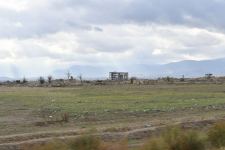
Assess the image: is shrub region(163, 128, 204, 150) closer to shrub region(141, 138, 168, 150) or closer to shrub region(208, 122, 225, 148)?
shrub region(141, 138, 168, 150)

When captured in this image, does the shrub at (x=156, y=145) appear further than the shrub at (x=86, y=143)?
No

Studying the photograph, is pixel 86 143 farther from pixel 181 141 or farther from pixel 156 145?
pixel 181 141

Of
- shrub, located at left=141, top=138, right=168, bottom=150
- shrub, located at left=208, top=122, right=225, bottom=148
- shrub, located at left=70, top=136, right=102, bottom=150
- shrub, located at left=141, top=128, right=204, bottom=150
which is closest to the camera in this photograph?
shrub, located at left=141, top=138, right=168, bottom=150

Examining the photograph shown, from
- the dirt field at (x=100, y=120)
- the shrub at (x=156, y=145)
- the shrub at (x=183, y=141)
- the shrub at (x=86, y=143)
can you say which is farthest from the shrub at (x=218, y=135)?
the shrub at (x=86, y=143)

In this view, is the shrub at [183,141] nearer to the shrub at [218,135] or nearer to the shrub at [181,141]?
the shrub at [181,141]

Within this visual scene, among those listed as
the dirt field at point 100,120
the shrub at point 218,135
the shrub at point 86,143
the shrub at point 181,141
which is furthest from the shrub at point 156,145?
the dirt field at point 100,120

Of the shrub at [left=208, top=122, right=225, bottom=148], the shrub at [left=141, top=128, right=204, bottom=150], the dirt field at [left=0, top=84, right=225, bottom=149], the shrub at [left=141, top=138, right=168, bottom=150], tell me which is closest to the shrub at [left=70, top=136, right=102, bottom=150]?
the shrub at [left=141, top=138, right=168, bottom=150]

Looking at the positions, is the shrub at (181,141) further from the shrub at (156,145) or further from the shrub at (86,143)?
the shrub at (86,143)

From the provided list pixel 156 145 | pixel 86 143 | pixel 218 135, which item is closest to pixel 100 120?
pixel 218 135

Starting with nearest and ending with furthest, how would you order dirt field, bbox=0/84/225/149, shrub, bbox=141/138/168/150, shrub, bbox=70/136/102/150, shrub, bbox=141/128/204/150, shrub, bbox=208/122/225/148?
shrub, bbox=141/138/168/150 → shrub, bbox=70/136/102/150 → shrub, bbox=141/128/204/150 → shrub, bbox=208/122/225/148 → dirt field, bbox=0/84/225/149

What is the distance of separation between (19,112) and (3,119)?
5943 mm

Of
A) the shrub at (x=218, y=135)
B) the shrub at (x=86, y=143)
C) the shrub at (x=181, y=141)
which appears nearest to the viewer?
the shrub at (x=86, y=143)

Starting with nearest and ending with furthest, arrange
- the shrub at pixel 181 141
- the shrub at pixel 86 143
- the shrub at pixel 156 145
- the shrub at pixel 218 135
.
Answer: the shrub at pixel 156 145
the shrub at pixel 86 143
the shrub at pixel 181 141
the shrub at pixel 218 135

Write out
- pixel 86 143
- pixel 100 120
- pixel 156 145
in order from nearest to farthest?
pixel 156 145 < pixel 86 143 < pixel 100 120
